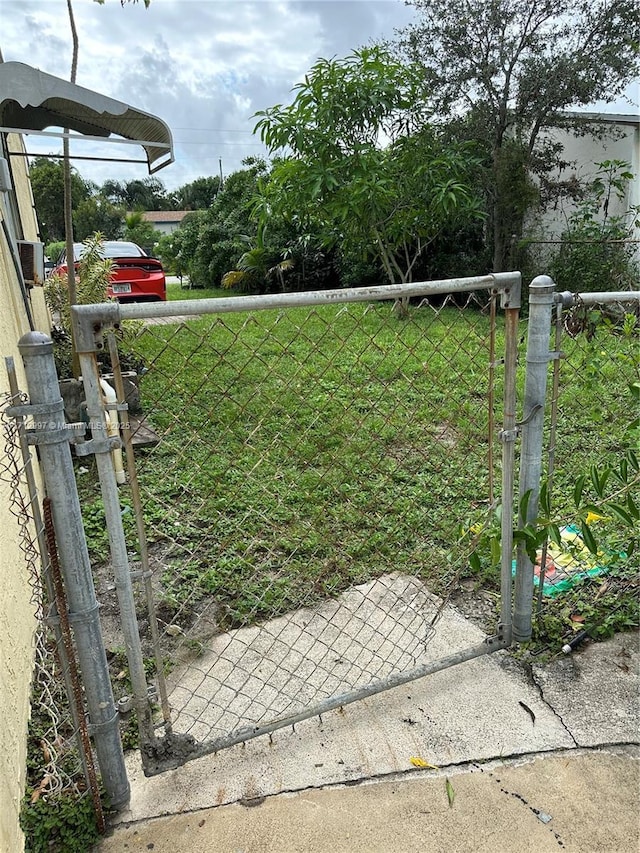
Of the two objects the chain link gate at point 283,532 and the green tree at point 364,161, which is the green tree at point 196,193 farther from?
the chain link gate at point 283,532

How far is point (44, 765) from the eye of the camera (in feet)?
5.64

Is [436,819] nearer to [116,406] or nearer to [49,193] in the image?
[116,406]

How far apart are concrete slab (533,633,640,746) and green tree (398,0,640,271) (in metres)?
9.24

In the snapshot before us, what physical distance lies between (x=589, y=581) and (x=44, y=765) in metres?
2.18

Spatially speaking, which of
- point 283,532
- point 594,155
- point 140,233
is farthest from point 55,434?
point 140,233

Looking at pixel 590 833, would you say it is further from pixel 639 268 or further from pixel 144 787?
pixel 639 268

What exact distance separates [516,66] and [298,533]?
31.1ft

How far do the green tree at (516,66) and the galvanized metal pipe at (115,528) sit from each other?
31.0 ft

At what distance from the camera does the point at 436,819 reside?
1.59m

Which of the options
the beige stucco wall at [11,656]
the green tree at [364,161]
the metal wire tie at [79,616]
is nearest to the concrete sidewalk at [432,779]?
the beige stucco wall at [11,656]

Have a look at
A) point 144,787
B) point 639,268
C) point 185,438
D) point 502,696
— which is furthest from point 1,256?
point 639,268

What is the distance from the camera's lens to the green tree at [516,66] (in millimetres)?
9055

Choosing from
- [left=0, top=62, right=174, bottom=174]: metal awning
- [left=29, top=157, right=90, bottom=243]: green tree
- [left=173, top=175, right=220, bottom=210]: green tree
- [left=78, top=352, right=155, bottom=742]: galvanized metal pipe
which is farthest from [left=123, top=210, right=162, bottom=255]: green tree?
[left=78, top=352, right=155, bottom=742]: galvanized metal pipe

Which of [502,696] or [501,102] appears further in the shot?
[501,102]
